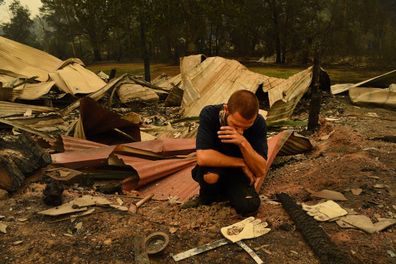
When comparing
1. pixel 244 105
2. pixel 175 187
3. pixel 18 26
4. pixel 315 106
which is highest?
pixel 18 26

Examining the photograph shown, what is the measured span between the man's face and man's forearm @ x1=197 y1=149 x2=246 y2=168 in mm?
271

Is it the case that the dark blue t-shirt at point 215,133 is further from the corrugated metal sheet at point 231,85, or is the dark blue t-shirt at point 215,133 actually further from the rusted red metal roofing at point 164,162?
the corrugated metal sheet at point 231,85

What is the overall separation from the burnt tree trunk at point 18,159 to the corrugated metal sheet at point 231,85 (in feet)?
13.3

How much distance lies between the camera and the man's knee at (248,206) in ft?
11.1

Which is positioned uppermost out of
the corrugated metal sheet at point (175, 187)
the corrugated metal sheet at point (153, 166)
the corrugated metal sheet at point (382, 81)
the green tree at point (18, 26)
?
the green tree at point (18, 26)

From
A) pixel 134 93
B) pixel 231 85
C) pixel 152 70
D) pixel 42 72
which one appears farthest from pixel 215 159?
pixel 152 70

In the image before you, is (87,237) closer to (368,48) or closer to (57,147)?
(57,147)

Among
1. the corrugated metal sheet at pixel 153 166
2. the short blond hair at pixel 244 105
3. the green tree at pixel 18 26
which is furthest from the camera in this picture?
the green tree at pixel 18 26

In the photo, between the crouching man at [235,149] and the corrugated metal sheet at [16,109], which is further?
the corrugated metal sheet at [16,109]

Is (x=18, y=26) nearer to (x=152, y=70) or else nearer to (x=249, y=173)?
(x=152, y=70)

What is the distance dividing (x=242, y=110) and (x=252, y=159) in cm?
43

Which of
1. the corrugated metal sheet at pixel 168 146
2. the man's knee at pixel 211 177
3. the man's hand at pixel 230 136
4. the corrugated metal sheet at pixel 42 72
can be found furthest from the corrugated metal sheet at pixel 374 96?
the corrugated metal sheet at pixel 42 72

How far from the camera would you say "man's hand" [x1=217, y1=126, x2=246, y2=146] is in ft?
10.5

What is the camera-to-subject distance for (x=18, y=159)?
451 centimetres
